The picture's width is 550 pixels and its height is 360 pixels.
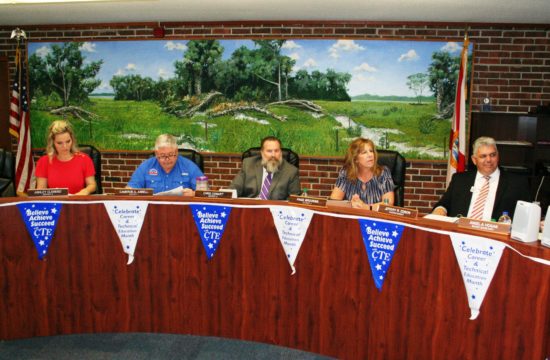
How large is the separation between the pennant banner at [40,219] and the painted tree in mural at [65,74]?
2987 mm

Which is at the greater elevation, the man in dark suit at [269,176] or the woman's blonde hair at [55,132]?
the woman's blonde hair at [55,132]

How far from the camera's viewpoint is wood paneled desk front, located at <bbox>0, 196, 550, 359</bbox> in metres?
2.13

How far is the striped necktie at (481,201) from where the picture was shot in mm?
3085

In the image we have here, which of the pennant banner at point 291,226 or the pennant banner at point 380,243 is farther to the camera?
the pennant banner at point 291,226

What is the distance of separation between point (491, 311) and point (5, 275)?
8.22ft

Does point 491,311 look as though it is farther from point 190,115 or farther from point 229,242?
point 190,115

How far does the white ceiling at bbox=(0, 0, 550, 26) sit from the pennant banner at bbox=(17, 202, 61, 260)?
2.09 meters

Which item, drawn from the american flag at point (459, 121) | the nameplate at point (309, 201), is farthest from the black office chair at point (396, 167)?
the nameplate at point (309, 201)

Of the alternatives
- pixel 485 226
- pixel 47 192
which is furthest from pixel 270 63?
pixel 485 226

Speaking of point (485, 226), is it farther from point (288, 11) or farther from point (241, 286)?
point (288, 11)

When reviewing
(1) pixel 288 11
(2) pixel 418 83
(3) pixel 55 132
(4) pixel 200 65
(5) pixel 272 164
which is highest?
(1) pixel 288 11

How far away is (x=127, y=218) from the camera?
2.64 meters

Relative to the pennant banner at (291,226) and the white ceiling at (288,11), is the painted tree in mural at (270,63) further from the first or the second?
the pennant banner at (291,226)

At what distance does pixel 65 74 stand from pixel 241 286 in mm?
3870
